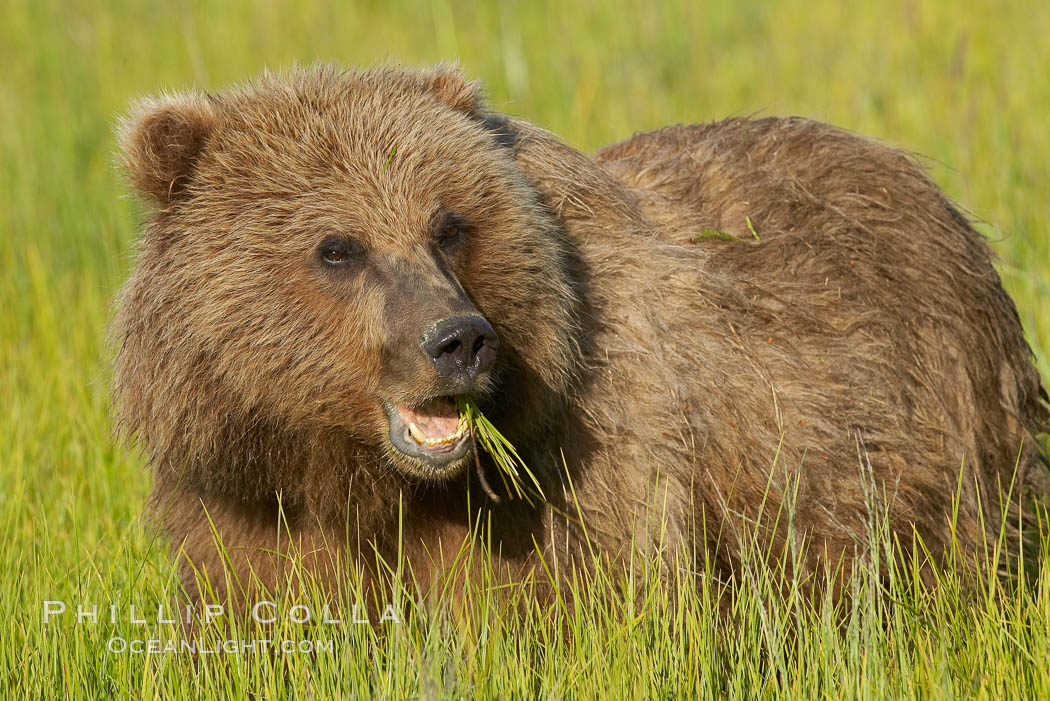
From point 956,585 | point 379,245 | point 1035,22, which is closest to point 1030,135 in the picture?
point 1035,22

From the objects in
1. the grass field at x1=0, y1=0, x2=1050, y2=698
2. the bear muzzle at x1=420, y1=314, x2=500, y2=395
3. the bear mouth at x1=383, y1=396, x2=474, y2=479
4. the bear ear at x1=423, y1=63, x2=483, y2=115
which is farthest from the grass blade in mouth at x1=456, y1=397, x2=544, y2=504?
the bear ear at x1=423, y1=63, x2=483, y2=115

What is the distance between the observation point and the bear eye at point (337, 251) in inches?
147

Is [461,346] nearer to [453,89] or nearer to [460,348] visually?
[460,348]

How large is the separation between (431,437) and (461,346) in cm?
34

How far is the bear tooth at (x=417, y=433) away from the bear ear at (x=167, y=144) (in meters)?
1.02

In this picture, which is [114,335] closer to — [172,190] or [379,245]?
[172,190]

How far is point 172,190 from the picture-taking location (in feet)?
12.7

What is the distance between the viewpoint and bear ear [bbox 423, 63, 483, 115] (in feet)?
13.7

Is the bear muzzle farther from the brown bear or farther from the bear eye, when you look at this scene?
the bear eye

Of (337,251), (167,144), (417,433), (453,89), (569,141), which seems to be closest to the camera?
(417,433)

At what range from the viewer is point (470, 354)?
3451 mm

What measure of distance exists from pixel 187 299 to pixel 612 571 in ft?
4.94

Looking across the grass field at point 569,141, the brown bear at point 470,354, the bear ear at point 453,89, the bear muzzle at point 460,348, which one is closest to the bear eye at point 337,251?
the brown bear at point 470,354

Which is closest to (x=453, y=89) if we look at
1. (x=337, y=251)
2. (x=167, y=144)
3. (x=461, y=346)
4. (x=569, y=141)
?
(x=337, y=251)
